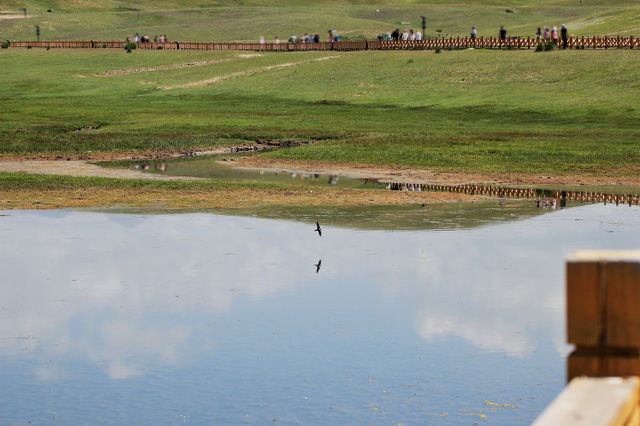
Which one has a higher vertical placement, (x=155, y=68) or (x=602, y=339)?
(x=155, y=68)

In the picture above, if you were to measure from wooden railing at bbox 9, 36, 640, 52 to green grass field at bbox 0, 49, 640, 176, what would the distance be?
3.41 meters

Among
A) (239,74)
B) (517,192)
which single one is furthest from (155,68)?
(517,192)

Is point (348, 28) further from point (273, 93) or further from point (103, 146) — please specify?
point (103, 146)

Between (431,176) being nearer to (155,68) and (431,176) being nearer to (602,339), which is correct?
(602,339)

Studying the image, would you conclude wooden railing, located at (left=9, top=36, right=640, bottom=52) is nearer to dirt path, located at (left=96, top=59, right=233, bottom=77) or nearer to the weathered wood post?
dirt path, located at (left=96, top=59, right=233, bottom=77)

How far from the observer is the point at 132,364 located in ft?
40.2

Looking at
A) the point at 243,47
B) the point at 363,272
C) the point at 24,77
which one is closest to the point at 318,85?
the point at 24,77

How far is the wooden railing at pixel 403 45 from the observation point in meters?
77.2

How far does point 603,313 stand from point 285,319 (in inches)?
434

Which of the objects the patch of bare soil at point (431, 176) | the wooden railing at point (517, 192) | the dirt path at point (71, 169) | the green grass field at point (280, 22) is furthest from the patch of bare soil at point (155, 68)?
the wooden railing at point (517, 192)

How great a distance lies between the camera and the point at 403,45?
90.9m

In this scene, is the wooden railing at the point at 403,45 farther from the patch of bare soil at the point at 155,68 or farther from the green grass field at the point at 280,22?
the green grass field at the point at 280,22

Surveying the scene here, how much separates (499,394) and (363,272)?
7.00 m

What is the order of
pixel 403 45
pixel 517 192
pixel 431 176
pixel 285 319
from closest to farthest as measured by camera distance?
pixel 285 319, pixel 517 192, pixel 431 176, pixel 403 45
